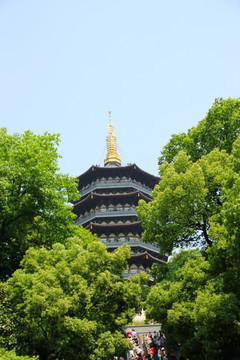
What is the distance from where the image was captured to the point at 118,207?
37.3 meters

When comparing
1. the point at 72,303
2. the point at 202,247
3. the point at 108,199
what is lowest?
the point at 72,303

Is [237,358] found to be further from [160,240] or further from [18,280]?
[18,280]

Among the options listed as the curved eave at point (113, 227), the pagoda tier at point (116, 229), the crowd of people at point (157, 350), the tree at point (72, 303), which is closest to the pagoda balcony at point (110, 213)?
the pagoda tier at point (116, 229)

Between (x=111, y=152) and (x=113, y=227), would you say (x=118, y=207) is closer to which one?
(x=113, y=227)

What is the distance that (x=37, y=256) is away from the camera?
573 inches

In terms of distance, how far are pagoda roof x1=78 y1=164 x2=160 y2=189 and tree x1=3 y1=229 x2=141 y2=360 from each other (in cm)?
2491

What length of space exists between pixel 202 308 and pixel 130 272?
2076cm

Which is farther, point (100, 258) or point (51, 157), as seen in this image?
point (51, 157)

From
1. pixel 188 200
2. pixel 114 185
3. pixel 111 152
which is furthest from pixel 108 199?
pixel 188 200

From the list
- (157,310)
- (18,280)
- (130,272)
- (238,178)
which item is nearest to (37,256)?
(18,280)

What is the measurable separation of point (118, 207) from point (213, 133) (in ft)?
61.6

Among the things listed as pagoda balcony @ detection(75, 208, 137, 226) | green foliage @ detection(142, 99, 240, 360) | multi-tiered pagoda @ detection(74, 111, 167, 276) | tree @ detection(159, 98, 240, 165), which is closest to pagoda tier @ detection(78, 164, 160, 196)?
multi-tiered pagoda @ detection(74, 111, 167, 276)

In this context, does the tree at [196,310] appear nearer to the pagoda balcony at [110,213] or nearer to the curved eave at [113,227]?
the curved eave at [113,227]

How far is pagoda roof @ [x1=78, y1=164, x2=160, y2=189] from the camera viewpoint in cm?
3928
